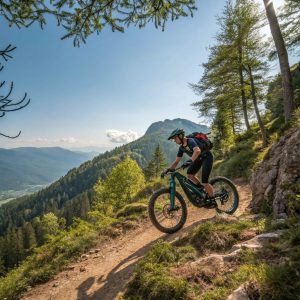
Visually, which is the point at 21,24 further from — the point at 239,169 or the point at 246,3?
the point at 246,3

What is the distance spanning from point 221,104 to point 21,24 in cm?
1913

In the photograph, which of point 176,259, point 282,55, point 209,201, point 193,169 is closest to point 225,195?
point 209,201

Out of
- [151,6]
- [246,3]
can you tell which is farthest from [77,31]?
[246,3]

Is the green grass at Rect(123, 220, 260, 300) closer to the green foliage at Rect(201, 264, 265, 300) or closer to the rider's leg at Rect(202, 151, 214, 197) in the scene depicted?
the green foliage at Rect(201, 264, 265, 300)

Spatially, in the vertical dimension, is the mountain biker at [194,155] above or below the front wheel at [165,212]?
above

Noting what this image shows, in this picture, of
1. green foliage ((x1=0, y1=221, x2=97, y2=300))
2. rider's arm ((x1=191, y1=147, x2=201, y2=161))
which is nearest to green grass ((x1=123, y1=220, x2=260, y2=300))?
rider's arm ((x1=191, y1=147, x2=201, y2=161))

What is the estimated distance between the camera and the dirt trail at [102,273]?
581 centimetres

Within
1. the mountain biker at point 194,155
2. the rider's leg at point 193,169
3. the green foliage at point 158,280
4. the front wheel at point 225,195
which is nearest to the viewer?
the green foliage at point 158,280

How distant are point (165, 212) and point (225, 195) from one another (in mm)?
2329

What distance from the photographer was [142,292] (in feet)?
14.5

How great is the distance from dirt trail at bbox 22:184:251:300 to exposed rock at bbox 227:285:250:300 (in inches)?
108

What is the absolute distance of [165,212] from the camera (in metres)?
7.73

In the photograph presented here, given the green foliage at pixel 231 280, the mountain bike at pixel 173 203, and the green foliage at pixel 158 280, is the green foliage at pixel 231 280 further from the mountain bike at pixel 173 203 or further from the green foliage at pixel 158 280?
the mountain bike at pixel 173 203

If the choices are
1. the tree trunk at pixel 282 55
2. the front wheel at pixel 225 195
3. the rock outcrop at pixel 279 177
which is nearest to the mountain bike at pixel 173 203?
the front wheel at pixel 225 195
